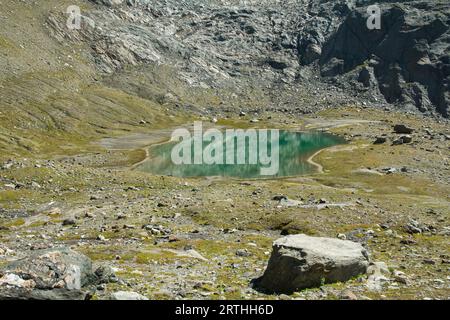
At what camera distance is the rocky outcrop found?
2564 centimetres

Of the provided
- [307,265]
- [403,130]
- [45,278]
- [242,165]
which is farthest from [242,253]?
[403,130]

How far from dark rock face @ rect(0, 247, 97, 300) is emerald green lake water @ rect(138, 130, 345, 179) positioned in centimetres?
8568

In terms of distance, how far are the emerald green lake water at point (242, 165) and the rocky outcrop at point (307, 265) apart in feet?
265

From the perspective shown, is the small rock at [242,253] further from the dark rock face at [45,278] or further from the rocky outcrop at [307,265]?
the dark rock face at [45,278]

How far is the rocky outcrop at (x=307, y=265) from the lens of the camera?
2564cm

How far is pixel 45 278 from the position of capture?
21.9 m

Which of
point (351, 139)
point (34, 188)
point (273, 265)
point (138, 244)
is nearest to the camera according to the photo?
point (273, 265)

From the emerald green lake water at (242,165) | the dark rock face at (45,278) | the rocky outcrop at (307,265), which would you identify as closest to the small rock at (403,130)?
the emerald green lake water at (242,165)

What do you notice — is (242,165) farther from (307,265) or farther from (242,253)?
(307,265)

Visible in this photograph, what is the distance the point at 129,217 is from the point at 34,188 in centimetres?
2493

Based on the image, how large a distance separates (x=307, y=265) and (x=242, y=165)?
99.3 m

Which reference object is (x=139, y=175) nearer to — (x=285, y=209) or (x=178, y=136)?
(x=285, y=209)

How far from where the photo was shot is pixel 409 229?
144 ft
